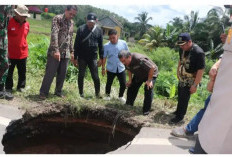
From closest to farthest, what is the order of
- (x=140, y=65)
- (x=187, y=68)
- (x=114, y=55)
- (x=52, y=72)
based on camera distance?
(x=187, y=68) < (x=140, y=65) < (x=52, y=72) < (x=114, y=55)

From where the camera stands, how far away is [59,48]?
4.96 meters

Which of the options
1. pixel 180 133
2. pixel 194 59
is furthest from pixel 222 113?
pixel 194 59

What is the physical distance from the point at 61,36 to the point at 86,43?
0.47 m

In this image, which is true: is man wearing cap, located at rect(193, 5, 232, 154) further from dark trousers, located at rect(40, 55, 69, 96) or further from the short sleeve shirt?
dark trousers, located at rect(40, 55, 69, 96)

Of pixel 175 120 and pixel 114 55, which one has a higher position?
pixel 114 55

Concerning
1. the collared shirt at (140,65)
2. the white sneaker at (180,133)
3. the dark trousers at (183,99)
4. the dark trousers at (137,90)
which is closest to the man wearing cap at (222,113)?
the white sneaker at (180,133)

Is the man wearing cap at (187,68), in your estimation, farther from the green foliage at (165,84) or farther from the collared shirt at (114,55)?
the green foliage at (165,84)

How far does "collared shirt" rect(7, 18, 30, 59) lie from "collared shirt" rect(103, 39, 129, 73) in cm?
153

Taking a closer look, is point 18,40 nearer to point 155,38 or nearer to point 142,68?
point 142,68

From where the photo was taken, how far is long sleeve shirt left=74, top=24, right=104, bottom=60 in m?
5.08

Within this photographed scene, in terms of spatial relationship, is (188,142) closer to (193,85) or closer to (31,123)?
(193,85)

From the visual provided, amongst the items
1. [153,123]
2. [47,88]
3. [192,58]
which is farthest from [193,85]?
[47,88]

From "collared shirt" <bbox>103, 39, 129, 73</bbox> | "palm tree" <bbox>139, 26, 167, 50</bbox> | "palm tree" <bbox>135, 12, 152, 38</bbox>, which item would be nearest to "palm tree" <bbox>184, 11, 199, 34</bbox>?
"palm tree" <bbox>139, 26, 167, 50</bbox>

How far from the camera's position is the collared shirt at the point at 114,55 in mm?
5305
